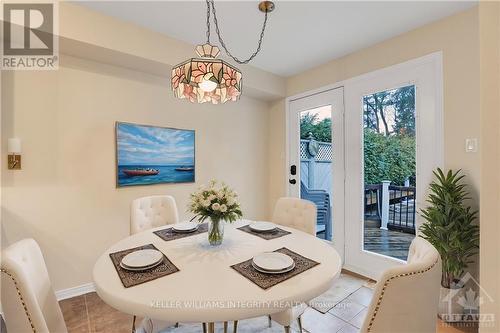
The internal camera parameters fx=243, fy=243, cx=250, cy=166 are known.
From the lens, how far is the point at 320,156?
10.7 feet

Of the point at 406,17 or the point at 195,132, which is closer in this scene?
the point at 406,17

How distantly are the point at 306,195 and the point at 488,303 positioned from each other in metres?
2.48

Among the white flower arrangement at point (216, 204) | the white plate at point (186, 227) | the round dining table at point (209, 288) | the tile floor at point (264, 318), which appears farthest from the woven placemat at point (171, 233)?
the tile floor at point (264, 318)

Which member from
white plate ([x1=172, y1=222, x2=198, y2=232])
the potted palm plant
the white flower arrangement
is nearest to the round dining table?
the white flower arrangement

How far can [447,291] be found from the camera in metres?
1.95

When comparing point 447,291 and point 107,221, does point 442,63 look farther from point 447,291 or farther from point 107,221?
point 107,221

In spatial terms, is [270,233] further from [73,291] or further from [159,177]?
[73,291]

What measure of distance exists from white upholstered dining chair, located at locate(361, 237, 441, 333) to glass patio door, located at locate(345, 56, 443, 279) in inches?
69.1

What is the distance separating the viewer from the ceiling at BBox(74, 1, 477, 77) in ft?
6.52

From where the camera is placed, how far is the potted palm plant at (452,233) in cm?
186

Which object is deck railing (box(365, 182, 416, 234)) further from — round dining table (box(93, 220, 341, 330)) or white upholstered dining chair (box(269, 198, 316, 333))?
round dining table (box(93, 220, 341, 330))

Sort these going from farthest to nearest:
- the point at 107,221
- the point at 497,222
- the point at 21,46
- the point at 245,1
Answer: the point at 107,221 → the point at 21,46 → the point at 245,1 → the point at 497,222

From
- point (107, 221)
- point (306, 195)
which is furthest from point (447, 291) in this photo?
point (107, 221)

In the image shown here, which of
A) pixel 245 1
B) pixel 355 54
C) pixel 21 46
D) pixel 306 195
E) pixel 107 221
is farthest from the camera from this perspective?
pixel 306 195
